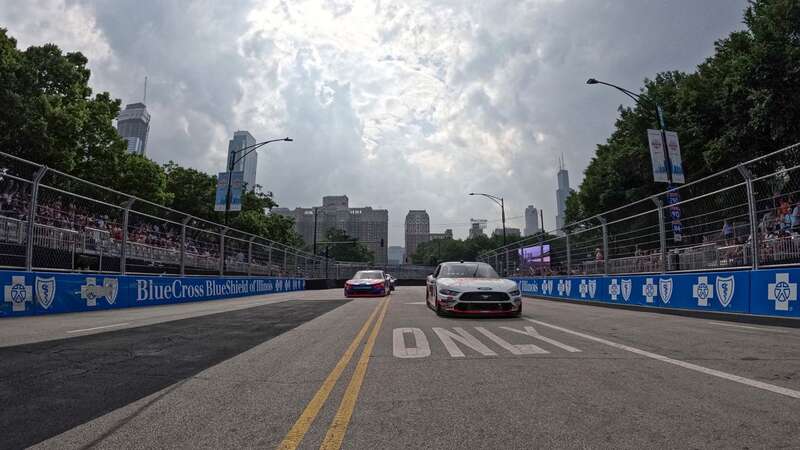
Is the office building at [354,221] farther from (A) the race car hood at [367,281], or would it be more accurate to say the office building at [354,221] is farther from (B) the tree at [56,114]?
(A) the race car hood at [367,281]

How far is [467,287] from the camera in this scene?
10.8 m

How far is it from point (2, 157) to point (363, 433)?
10815mm

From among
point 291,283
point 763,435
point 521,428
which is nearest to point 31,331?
point 521,428

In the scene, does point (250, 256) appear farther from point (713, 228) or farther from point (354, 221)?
point (354, 221)

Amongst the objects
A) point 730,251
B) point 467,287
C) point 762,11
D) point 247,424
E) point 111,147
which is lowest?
point 247,424

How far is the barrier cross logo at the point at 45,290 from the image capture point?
38.0ft

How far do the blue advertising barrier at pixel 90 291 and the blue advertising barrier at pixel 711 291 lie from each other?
46.5 feet

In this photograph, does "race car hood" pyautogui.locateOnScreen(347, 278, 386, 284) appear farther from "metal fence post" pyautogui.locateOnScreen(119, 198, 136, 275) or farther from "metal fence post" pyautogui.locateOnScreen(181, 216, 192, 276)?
"metal fence post" pyautogui.locateOnScreen(119, 198, 136, 275)

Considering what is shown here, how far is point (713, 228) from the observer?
11.7 meters

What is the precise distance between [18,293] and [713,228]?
15.2m

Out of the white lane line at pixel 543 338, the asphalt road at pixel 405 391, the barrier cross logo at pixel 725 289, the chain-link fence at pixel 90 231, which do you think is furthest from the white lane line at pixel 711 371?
the chain-link fence at pixel 90 231

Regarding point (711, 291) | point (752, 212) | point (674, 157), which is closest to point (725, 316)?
point (711, 291)

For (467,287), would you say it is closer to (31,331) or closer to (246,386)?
(246,386)

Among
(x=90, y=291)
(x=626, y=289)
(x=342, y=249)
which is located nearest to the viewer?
(x=90, y=291)
